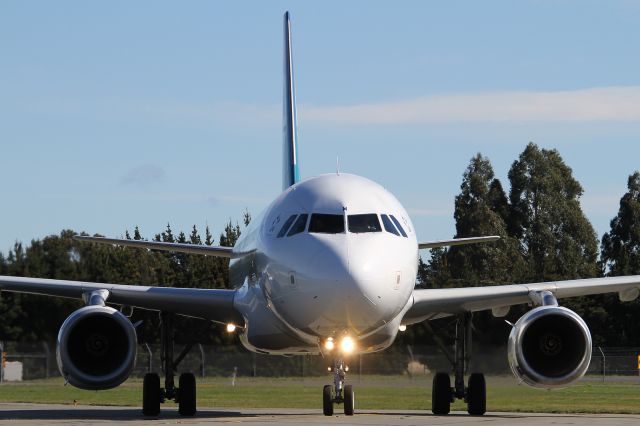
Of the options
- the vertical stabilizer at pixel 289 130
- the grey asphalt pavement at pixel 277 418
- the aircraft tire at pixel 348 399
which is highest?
the vertical stabilizer at pixel 289 130

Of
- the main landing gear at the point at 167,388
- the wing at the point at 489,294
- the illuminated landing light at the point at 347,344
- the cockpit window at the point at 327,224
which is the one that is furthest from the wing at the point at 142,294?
the cockpit window at the point at 327,224

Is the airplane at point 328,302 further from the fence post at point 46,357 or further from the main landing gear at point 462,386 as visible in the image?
the fence post at point 46,357

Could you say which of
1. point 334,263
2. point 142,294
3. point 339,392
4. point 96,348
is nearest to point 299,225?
point 334,263

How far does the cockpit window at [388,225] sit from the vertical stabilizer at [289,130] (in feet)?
39.3

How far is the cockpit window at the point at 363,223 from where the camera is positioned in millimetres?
18766

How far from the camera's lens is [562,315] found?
20984mm

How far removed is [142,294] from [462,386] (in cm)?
621

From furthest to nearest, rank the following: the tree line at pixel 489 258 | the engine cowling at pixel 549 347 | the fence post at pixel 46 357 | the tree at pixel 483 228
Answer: the tree at pixel 483 228 < the tree line at pixel 489 258 < the fence post at pixel 46 357 < the engine cowling at pixel 549 347

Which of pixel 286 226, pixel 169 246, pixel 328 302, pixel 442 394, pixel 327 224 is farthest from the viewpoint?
pixel 169 246

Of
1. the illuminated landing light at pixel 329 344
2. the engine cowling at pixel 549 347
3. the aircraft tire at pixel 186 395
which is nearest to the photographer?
the illuminated landing light at pixel 329 344

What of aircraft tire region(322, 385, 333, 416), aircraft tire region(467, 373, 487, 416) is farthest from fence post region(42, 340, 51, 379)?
aircraft tire region(322, 385, 333, 416)

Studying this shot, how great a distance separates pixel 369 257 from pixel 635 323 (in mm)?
44694

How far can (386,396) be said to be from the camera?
99.3 feet

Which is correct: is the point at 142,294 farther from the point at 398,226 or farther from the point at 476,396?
the point at 476,396
